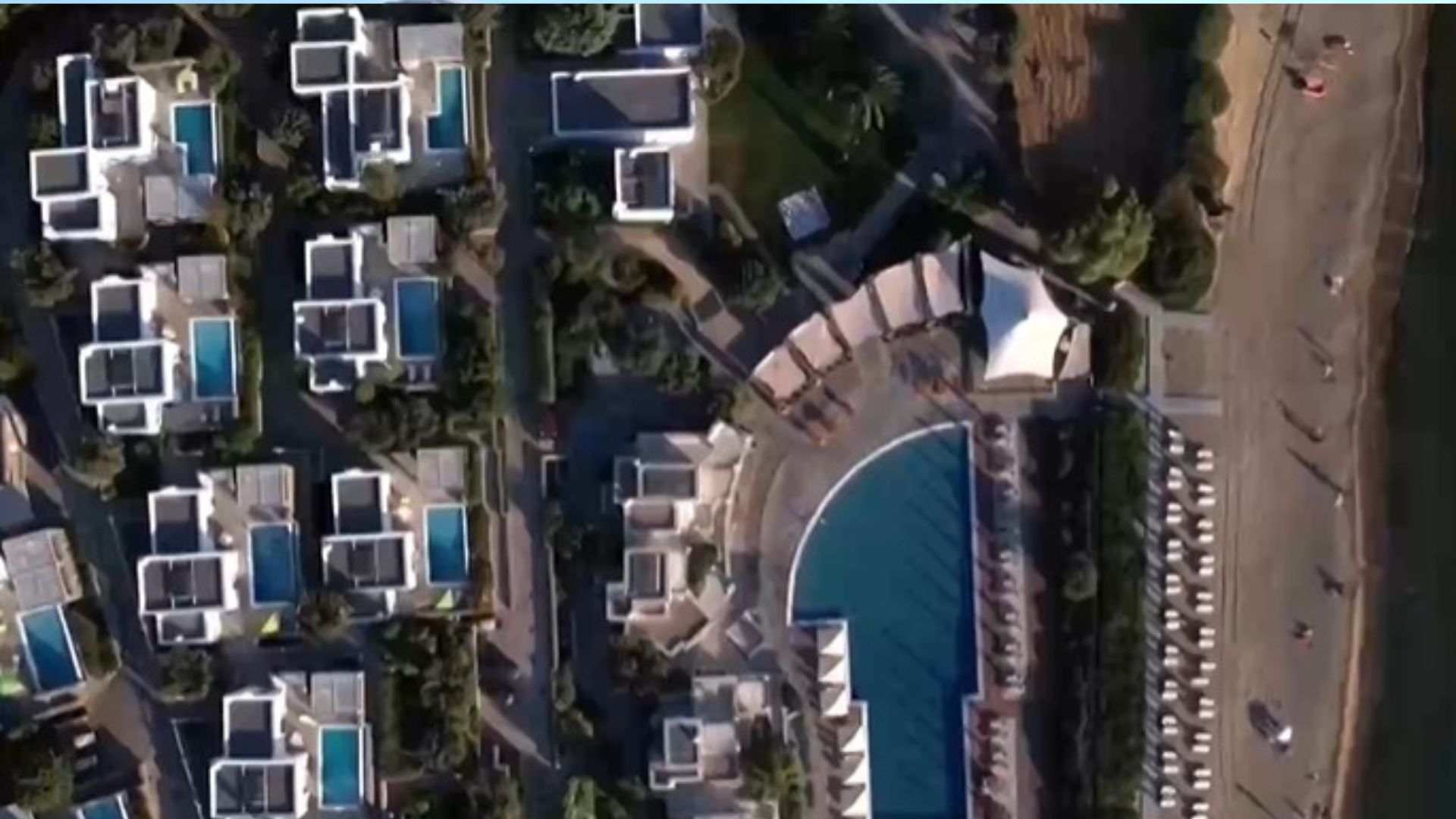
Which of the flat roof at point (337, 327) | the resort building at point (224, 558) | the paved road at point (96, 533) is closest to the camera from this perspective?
the flat roof at point (337, 327)

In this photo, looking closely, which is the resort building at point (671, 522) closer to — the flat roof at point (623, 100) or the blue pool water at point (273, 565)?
the flat roof at point (623, 100)

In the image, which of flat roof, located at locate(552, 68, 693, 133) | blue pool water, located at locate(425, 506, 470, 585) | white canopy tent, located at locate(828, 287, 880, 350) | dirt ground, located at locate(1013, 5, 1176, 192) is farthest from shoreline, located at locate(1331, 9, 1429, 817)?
blue pool water, located at locate(425, 506, 470, 585)

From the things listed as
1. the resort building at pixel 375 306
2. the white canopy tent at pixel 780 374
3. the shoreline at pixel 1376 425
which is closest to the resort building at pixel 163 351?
the resort building at pixel 375 306

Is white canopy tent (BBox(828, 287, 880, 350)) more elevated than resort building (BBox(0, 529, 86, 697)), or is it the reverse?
white canopy tent (BBox(828, 287, 880, 350))

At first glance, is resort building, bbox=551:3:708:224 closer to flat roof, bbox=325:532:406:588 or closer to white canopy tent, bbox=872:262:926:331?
white canopy tent, bbox=872:262:926:331

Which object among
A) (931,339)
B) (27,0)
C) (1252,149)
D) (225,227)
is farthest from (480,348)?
(1252,149)
